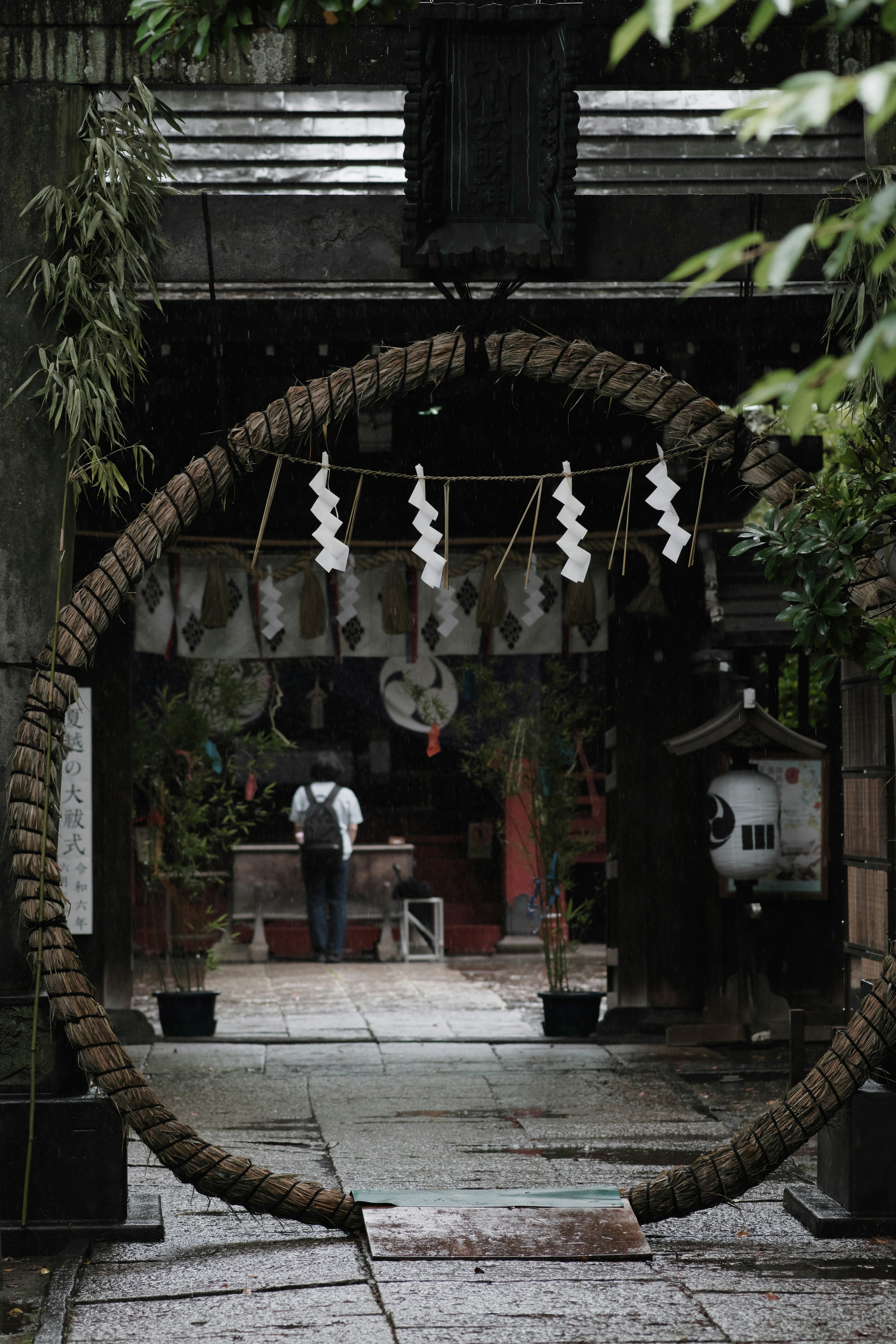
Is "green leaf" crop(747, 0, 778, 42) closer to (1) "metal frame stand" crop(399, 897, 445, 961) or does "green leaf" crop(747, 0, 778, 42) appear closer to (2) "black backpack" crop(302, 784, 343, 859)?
(2) "black backpack" crop(302, 784, 343, 859)

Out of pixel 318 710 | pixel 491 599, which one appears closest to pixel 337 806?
pixel 318 710

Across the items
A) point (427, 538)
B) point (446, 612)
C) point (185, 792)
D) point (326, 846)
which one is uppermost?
point (446, 612)

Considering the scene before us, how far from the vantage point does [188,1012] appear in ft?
35.3

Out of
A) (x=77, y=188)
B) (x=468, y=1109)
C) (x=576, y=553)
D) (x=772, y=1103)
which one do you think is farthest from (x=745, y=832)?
(x=77, y=188)

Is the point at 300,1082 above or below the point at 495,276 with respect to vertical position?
below

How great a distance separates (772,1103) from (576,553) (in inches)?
160

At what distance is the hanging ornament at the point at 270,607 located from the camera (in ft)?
34.2

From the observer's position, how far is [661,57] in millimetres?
6477

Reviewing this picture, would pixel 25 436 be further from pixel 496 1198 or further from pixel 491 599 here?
pixel 491 599

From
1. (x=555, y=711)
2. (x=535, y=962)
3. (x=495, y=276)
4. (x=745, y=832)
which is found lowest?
(x=535, y=962)

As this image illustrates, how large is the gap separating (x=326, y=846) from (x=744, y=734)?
22.1 ft

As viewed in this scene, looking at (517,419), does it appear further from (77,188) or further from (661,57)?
(77,188)

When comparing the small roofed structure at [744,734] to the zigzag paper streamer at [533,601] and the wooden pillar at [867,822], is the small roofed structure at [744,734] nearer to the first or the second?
the zigzag paper streamer at [533,601]

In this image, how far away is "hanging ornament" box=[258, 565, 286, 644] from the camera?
10.4 m
